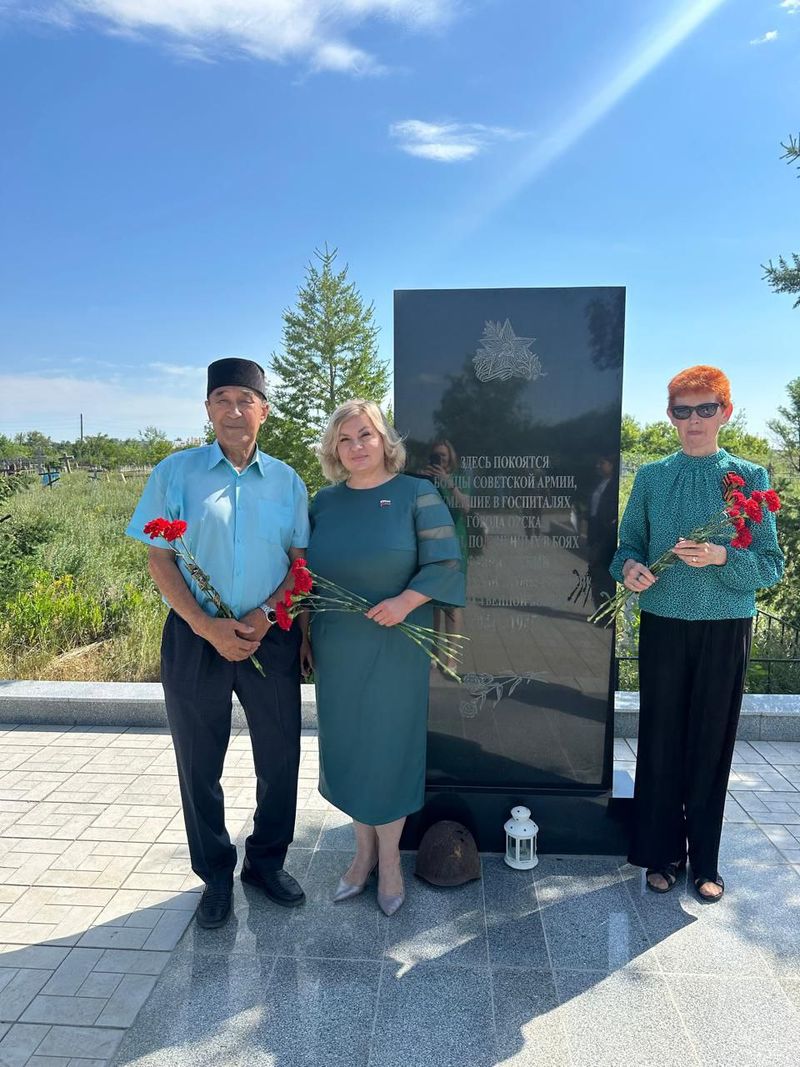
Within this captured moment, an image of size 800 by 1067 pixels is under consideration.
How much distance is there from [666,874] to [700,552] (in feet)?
4.81

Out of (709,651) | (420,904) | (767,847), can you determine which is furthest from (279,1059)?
(767,847)

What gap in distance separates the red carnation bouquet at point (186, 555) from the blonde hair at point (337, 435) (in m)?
0.63

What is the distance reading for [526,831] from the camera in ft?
10.0

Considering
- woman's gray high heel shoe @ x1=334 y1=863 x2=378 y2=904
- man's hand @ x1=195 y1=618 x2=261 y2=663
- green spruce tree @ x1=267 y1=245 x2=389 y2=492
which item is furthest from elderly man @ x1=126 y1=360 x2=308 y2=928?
green spruce tree @ x1=267 y1=245 x2=389 y2=492

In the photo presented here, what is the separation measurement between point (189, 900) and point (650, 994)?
1814 mm

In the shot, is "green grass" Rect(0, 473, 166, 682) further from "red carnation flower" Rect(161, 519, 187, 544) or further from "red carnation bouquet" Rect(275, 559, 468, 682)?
"red carnation flower" Rect(161, 519, 187, 544)

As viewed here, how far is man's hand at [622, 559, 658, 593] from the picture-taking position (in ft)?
8.70

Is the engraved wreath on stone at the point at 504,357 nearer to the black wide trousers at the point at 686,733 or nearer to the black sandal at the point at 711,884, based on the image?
the black wide trousers at the point at 686,733

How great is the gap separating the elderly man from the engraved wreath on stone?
983mm

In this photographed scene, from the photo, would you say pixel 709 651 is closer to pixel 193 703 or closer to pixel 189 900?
pixel 193 703

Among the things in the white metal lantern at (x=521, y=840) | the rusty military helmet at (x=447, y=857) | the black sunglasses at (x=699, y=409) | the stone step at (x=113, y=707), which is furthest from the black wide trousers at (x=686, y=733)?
the stone step at (x=113, y=707)

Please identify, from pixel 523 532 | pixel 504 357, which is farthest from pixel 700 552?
pixel 504 357

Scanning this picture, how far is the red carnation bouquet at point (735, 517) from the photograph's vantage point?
7.88 ft

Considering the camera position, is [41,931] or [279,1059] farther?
[41,931]
